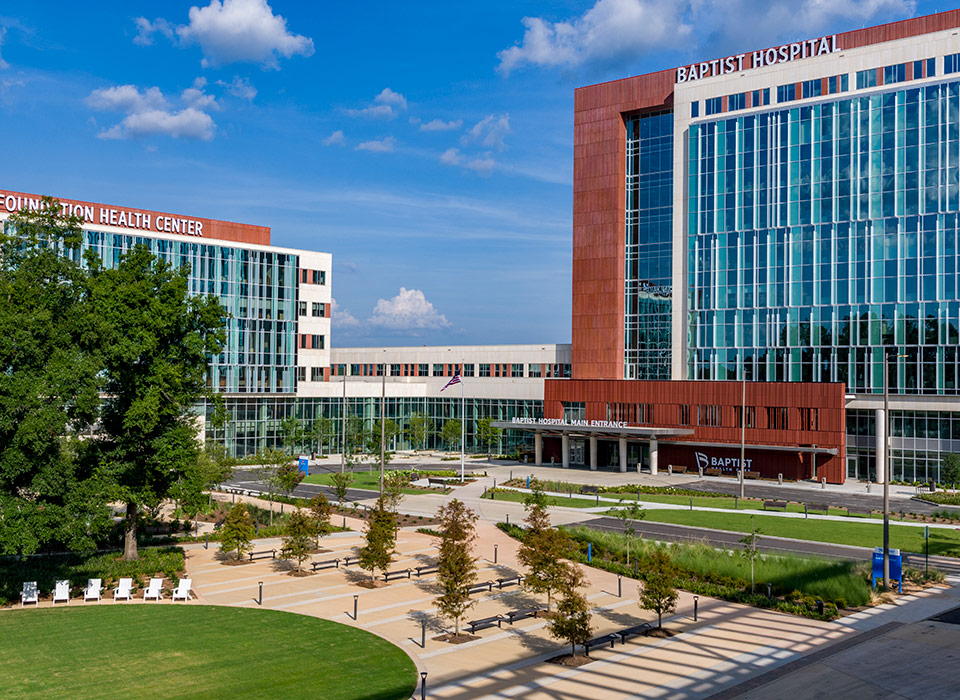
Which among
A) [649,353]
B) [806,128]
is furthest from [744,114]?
[649,353]

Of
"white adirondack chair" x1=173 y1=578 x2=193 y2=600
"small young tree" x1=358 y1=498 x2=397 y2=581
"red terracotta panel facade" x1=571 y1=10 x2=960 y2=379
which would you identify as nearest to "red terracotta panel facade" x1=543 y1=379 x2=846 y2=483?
"red terracotta panel facade" x1=571 y1=10 x2=960 y2=379

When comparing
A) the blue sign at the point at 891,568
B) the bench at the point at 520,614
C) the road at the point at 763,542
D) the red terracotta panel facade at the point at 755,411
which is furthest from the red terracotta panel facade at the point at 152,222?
the blue sign at the point at 891,568

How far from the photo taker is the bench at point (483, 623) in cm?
3256

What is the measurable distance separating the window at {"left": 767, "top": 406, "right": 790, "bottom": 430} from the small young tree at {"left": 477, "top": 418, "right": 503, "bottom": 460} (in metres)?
38.5

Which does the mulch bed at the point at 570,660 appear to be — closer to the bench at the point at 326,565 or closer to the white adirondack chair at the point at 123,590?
the bench at the point at 326,565

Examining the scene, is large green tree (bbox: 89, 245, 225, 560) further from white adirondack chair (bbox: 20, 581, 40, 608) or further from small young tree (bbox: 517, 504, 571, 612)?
small young tree (bbox: 517, 504, 571, 612)

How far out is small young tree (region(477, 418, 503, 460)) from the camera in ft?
378

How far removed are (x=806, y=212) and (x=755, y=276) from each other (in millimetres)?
8657

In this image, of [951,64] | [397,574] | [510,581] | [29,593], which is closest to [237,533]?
[397,574]

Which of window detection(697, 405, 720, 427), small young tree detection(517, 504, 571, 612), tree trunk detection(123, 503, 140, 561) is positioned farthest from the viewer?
window detection(697, 405, 720, 427)

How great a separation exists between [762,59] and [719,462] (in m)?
45.8

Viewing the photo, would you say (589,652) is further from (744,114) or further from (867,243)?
(744,114)

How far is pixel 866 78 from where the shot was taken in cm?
8775

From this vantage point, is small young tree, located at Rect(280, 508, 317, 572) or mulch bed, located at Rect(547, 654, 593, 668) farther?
small young tree, located at Rect(280, 508, 317, 572)
